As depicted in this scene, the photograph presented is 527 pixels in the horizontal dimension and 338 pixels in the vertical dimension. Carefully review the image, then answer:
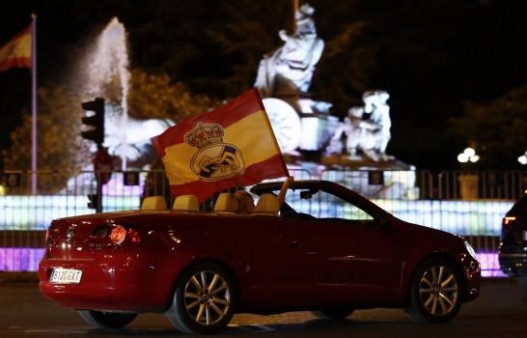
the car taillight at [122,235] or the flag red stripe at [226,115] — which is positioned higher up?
the flag red stripe at [226,115]

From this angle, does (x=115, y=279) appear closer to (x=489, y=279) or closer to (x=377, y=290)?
(x=377, y=290)

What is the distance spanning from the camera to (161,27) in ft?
158

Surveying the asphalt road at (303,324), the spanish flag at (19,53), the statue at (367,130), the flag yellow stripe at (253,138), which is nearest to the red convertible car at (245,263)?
the asphalt road at (303,324)

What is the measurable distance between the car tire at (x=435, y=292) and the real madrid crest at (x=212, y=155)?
81.6 inches

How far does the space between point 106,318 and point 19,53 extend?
72.2ft

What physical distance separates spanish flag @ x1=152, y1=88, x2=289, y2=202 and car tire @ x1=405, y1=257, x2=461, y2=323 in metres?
1.73

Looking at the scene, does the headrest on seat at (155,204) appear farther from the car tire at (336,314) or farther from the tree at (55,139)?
the tree at (55,139)

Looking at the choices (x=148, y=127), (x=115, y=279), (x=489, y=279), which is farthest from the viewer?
(x=148, y=127)

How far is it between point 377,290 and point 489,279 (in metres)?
6.46

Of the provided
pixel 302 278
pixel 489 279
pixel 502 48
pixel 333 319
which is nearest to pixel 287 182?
pixel 302 278

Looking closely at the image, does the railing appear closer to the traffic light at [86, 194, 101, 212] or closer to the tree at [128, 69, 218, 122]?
the traffic light at [86, 194, 101, 212]

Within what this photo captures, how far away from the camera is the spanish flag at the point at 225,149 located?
456 inches

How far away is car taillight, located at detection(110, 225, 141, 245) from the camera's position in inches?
406

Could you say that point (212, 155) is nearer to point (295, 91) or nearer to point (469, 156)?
point (295, 91)
